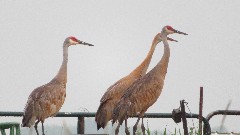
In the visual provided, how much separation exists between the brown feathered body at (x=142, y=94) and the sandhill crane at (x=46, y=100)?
6.22 ft

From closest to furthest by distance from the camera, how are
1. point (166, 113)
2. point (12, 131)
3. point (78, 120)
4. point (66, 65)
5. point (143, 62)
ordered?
1. point (12, 131)
2. point (166, 113)
3. point (78, 120)
4. point (143, 62)
5. point (66, 65)

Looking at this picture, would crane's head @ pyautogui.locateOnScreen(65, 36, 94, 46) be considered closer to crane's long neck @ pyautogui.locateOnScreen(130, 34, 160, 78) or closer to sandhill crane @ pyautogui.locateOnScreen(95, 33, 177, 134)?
crane's long neck @ pyautogui.locateOnScreen(130, 34, 160, 78)

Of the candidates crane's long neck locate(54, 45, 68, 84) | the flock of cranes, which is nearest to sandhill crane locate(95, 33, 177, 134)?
the flock of cranes

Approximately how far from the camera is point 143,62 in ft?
35.0

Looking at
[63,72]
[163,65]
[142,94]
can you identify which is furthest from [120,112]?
[63,72]

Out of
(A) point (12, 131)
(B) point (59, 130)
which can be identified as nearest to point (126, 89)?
(B) point (59, 130)

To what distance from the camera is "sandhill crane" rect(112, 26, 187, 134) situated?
938cm

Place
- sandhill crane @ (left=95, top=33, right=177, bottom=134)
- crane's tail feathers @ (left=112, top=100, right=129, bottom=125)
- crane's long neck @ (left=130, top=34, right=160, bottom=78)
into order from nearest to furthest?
1. crane's tail feathers @ (left=112, top=100, right=129, bottom=125)
2. sandhill crane @ (left=95, top=33, right=177, bottom=134)
3. crane's long neck @ (left=130, top=34, right=160, bottom=78)

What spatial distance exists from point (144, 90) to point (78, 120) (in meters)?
2.06

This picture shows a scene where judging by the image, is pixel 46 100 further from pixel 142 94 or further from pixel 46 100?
pixel 142 94

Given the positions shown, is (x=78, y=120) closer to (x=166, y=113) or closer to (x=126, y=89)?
(x=166, y=113)

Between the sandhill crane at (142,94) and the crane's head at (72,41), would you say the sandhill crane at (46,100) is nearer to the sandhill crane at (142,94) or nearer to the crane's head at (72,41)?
the crane's head at (72,41)

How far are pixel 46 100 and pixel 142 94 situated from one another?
7.09 ft

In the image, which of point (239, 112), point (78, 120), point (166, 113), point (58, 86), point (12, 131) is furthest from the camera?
point (58, 86)
